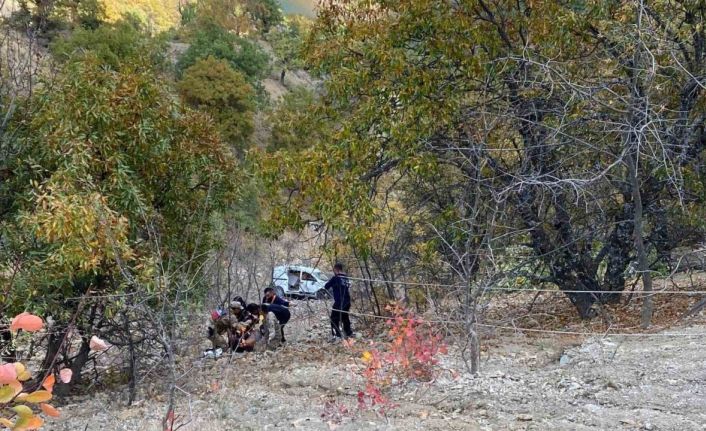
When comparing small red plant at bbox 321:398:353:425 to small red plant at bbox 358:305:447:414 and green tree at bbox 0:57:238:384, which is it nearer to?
small red plant at bbox 358:305:447:414

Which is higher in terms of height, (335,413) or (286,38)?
(286,38)

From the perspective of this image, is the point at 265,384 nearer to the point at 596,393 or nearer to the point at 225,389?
the point at 225,389

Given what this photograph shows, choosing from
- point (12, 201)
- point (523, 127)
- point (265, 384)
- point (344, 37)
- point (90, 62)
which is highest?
point (344, 37)

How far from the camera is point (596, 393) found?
5.79m

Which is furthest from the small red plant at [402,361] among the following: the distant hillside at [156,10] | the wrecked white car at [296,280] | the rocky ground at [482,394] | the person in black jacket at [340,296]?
the distant hillside at [156,10]

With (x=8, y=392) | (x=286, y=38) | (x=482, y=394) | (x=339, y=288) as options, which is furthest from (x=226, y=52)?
(x=8, y=392)

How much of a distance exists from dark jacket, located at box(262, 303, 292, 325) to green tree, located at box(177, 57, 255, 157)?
56.7 ft

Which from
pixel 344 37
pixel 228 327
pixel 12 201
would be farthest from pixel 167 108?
pixel 228 327

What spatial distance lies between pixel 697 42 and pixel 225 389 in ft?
22.8

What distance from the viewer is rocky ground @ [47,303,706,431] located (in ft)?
17.2

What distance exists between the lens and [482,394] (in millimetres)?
6020

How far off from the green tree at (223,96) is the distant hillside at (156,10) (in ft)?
50.0

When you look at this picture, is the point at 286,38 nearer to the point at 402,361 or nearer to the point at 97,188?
the point at 97,188

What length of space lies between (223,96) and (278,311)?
18.4m
